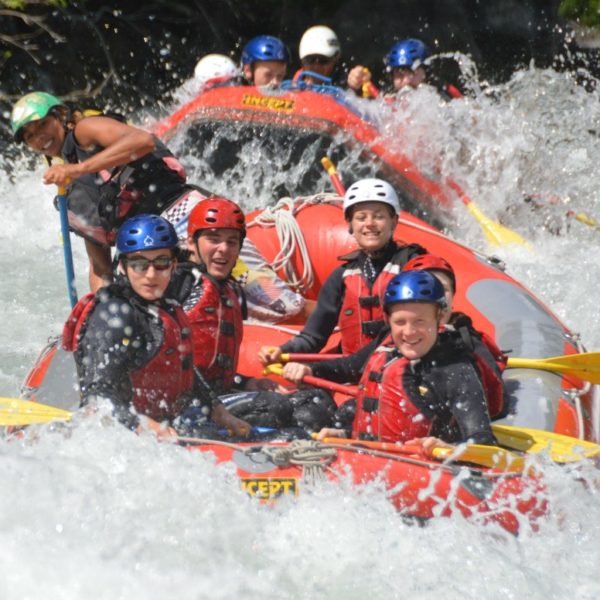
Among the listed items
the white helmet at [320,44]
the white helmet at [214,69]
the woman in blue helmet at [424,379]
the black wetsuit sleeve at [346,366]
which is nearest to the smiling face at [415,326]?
the woman in blue helmet at [424,379]

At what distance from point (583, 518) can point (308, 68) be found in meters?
6.18

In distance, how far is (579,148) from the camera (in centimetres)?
955

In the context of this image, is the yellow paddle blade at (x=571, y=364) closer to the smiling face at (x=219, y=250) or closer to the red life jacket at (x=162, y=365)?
the smiling face at (x=219, y=250)

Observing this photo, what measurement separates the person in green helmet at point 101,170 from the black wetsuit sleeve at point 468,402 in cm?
187

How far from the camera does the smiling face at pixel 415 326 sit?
160 inches

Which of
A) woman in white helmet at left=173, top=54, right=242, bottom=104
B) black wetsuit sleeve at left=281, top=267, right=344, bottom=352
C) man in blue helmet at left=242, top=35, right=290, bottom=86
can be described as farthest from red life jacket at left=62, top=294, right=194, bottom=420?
woman in white helmet at left=173, top=54, right=242, bottom=104

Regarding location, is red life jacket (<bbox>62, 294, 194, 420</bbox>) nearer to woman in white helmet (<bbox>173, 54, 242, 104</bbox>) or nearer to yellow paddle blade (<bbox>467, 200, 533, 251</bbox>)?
yellow paddle blade (<bbox>467, 200, 533, 251</bbox>)

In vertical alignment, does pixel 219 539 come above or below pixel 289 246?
below

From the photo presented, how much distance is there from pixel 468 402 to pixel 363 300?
103 centimetres

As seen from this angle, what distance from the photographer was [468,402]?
158 inches

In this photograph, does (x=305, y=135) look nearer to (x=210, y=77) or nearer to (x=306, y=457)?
(x=210, y=77)

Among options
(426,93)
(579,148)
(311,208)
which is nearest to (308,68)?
(426,93)

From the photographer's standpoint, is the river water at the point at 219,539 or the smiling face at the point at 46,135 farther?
the smiling face at the point at 46,135

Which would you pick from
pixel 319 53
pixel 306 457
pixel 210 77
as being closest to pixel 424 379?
pixel 306 457
